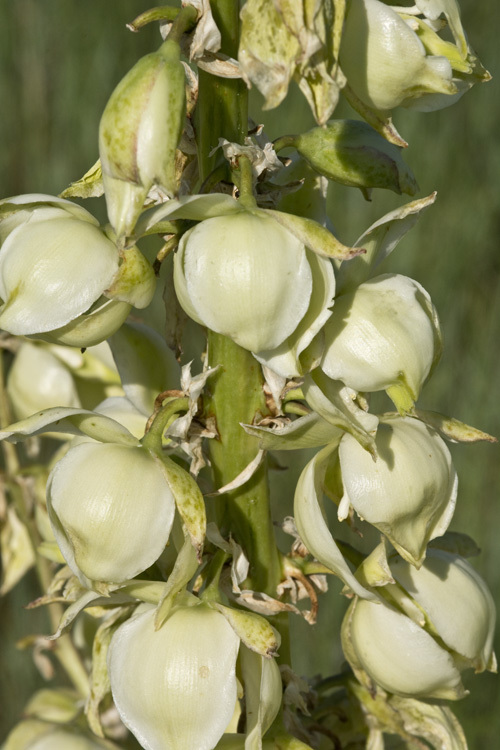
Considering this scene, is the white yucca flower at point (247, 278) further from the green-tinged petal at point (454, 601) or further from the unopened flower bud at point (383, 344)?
the green-tinged petal at point (454, 601)

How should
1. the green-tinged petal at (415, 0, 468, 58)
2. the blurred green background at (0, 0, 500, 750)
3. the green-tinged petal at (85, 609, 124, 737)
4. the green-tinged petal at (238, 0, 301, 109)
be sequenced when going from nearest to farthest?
1. the green-tinged petal at (238, 0, 301, 109)
2. the green-tinged petal at (415, 0, 468, 58)
3. the green-tinged petal at (85, 609, 124, 737)
4. the blurred green background at (0, 0, 500, 750)

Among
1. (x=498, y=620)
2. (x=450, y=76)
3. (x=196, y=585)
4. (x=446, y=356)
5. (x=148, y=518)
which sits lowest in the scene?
(x=498, y=620)

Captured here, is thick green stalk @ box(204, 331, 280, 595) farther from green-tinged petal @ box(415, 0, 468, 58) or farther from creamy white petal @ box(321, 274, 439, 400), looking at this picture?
green-tinged petal @ box(415, 0, 468, 58)

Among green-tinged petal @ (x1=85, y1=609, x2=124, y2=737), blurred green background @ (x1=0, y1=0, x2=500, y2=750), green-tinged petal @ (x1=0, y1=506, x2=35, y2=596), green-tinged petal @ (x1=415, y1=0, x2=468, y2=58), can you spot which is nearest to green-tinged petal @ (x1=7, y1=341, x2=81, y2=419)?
green-tinged petal @ (x1=0, y1=506, x2=35, y2=596)

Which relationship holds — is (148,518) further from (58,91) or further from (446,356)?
(58,91)

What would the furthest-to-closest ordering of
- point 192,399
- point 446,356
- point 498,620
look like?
point 446,356
point 498,620
point 192,399

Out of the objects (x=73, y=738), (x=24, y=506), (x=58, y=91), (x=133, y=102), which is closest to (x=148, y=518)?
(x=133, y=102)

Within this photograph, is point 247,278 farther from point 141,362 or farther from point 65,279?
point 141,362
